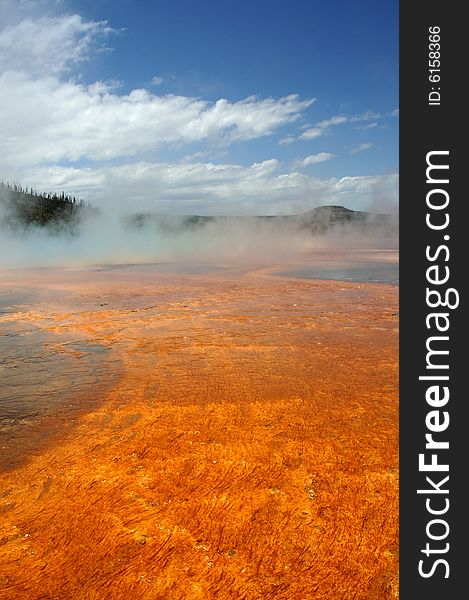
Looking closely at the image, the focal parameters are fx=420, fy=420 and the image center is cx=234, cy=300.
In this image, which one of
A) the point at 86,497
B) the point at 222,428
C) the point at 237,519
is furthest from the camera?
the point at 222,428

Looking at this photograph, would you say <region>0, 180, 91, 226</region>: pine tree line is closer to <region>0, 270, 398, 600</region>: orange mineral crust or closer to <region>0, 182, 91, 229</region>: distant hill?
<region>0, 182, 91, 229</region>: distant hill

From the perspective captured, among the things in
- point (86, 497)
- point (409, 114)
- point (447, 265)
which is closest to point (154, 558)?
point (86, 497)

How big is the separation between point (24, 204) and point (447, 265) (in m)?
55.3

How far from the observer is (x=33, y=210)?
1935 inches

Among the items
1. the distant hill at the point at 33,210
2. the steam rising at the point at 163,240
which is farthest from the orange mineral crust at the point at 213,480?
the distant hill at the point at 33,210

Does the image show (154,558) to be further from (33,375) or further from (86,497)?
(33,375)

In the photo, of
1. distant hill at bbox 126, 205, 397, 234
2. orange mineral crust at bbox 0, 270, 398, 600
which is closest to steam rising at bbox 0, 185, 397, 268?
distant hill at bbox 126, 205, 397, 234

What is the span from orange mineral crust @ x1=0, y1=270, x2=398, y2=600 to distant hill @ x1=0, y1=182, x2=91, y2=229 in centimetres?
4461

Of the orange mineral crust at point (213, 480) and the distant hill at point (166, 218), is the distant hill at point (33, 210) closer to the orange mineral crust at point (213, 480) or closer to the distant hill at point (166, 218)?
the distant hill at point (166, 218)

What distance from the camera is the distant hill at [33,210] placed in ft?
147

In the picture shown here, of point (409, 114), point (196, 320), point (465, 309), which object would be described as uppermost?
point (409, 114)

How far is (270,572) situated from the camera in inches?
85.4

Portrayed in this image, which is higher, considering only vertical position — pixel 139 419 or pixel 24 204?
pixel 24 204

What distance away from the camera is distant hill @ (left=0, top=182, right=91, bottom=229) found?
4488 cm
